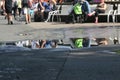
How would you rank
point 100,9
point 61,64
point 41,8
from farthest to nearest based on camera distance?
1. point 41,8
2. point 100,9
3. point 61,64

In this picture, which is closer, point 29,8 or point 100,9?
point 100,9

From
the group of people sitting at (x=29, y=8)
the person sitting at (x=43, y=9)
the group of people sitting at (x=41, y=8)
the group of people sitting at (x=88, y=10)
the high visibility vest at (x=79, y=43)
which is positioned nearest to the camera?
the high visibility vest at (x=79, y=43)

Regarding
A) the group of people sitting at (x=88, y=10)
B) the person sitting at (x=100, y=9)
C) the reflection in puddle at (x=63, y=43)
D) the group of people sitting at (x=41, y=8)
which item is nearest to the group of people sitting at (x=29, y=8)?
the group of people sitting at (x=41, y=8)

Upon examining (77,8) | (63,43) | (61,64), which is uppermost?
(77,8)

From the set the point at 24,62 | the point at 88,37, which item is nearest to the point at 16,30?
the point at 88,37

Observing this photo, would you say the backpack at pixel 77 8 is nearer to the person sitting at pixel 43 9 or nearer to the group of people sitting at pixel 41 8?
the group of people sitting at pixel 41 8

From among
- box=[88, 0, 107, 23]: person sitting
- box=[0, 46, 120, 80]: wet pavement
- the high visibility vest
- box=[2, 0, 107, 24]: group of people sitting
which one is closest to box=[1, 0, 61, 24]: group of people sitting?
box=[2, 0, 107, 24]: group of people sitting

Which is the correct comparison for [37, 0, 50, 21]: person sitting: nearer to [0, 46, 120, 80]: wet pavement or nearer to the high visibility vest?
the high visibility vest

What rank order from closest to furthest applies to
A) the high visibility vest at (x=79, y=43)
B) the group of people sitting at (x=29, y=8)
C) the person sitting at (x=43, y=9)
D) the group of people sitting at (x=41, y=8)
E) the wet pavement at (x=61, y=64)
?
the wet pavement at (x=61, y=64) < the high visibility vest at (x=79, y=43) < the group of people sitting at (x=41, y=8) < the group of people sitting at (x=29, y=8) < the person sitting at (x=43, y=9)

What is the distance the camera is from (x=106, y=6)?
25.8m

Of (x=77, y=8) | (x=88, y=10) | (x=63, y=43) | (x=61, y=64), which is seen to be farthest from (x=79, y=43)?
(x=77, y=8)

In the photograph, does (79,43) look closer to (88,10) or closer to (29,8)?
(88,10)

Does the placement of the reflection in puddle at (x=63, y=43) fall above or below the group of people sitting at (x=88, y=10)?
below

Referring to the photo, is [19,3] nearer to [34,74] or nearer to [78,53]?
[78,53]
